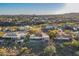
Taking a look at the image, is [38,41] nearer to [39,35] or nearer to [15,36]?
[39,35]

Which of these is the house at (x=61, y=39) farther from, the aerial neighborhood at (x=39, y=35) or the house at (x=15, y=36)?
the house at (x=15, y=36)

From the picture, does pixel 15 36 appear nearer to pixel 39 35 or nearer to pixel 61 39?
pixel 39 35

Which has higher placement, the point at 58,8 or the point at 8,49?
the point at 58,8

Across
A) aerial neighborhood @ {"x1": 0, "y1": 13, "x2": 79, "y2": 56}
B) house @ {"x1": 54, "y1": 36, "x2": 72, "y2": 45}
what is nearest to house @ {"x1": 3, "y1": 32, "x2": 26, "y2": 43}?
aerial neighborhood @ {"x1": 0, "y1": 13, "x2": 79, "y2": 56}

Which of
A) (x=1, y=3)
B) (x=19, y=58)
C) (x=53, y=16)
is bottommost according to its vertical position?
(x=19, y=58)

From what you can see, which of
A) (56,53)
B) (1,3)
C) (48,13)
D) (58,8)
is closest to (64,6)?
(58,8)

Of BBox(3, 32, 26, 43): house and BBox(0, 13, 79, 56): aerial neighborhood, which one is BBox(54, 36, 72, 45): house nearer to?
BBox(0, 13, 79, 56): aerial neighborhood

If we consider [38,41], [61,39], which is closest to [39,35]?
[38,41]

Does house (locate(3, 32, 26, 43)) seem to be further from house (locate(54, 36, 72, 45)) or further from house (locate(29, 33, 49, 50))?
house (locate(54, 36, 72, 45))

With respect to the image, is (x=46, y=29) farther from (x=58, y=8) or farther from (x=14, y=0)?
(x=14, y=0)

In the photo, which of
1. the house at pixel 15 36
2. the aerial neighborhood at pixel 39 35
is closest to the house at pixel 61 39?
the aerial neighborhood at pixel 39 35

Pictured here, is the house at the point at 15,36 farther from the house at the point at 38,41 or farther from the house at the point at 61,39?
the house at the point at 61,39
